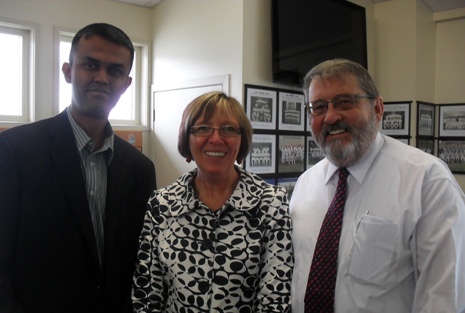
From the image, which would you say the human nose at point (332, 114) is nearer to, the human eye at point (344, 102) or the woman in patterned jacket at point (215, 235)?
the human eye at point (344, 102)

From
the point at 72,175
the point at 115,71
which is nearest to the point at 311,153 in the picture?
the point at 115,71

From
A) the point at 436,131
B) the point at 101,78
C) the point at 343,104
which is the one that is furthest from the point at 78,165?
the point at 436,131

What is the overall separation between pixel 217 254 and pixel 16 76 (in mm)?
2861

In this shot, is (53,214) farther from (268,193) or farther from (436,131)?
(436,131)

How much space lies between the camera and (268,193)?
1.34 m

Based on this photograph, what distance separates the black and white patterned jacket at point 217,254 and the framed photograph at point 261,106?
1.48m

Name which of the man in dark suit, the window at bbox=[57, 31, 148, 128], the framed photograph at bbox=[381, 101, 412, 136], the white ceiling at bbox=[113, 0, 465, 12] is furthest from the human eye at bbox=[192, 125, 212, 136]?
the framed photograph at bbox=[381, 101, 412, 136]

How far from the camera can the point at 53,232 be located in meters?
1.27

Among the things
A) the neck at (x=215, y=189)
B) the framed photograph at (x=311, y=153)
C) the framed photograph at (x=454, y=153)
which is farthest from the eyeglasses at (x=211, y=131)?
the framed photograph at (x=454, y=153)

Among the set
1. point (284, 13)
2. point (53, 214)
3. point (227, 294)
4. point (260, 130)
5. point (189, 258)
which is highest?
point (284, 13)

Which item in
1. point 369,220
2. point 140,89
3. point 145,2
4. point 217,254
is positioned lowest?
point 217,254

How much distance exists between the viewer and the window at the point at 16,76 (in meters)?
3.17

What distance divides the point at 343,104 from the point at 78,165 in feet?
3.25

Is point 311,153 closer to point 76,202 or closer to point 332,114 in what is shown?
point 332,114
